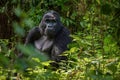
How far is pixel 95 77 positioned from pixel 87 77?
252mm

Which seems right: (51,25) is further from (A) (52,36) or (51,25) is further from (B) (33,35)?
(B) (33,35)

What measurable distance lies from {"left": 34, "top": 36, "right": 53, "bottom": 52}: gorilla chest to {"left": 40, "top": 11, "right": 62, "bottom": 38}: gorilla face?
10 cm

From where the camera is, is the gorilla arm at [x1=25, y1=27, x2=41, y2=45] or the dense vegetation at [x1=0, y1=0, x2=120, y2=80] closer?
the dense vegetation at [x1=0, y1=0, x2=120, y2=80]

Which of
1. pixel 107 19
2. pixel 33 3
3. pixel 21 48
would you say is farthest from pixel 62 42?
pixel 21 48

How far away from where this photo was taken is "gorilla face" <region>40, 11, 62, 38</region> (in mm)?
4961

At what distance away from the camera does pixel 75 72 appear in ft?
7.71

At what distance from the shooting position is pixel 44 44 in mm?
5133

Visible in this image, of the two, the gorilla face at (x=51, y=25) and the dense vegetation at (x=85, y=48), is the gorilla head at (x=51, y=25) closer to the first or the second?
the gorilla face at (x=51, y=25)

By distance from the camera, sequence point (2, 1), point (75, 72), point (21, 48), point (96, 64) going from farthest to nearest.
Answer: point (2, 1) → point (75, 72) → point (96, 64) → point (21, 48)

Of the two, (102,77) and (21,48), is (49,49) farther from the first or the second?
(21,48)

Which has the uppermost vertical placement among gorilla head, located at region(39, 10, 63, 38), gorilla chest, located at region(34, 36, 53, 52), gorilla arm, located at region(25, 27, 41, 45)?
gorilla head, located at region(39, 10, 63, 38)

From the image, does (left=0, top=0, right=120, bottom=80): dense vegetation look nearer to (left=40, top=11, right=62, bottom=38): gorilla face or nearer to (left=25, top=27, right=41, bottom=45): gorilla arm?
(left=40, top=11, right=62, bottom=38): gorilla face

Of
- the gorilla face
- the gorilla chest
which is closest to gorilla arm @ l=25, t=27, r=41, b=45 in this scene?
the gorilla chest

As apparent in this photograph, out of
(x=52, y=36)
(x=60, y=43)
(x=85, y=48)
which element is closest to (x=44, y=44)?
(x=52, y=36)
